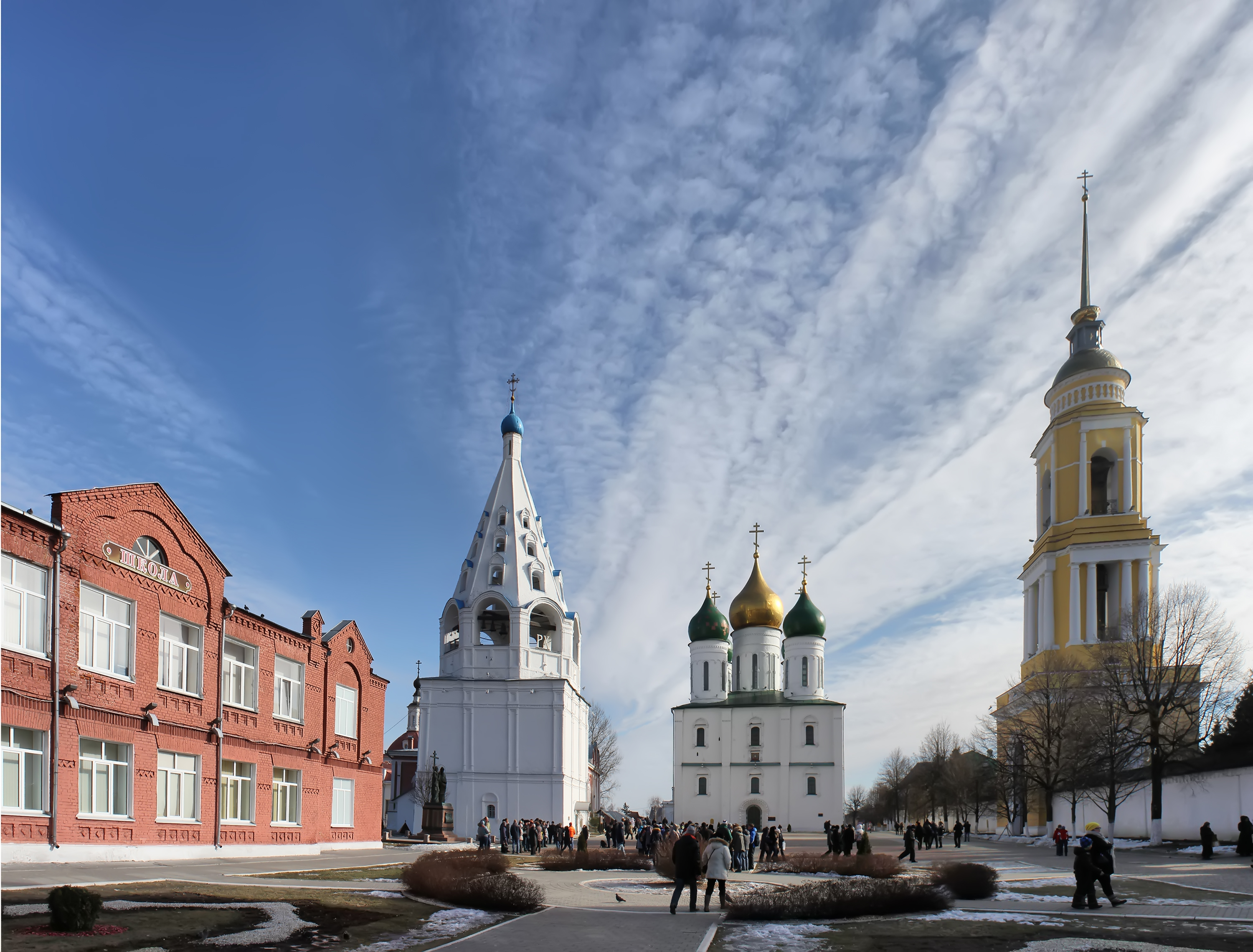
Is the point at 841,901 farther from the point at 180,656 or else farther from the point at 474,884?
the point at 180,656

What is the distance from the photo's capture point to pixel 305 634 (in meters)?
29.5

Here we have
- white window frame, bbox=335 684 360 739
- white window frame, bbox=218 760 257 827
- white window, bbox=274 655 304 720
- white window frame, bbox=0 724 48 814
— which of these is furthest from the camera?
white window frame, bbox=335 684 360 739

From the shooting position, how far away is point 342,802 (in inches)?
1260

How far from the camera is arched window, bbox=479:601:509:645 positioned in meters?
53.8

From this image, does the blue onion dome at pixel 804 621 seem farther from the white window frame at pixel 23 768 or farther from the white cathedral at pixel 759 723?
the white window frame at pixel 23 768

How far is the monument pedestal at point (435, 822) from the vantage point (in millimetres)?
41188

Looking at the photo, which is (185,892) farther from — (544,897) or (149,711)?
(149,711)

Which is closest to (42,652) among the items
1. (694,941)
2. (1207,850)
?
(694,941)

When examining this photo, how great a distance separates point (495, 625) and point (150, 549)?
33.0 metres

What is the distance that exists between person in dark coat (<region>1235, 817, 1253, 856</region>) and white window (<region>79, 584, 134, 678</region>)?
26491 millimetres

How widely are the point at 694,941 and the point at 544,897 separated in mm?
5383

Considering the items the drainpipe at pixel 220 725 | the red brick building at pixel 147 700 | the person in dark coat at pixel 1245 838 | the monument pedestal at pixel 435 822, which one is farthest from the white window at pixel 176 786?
the person in dark coat at pixel 1245 838

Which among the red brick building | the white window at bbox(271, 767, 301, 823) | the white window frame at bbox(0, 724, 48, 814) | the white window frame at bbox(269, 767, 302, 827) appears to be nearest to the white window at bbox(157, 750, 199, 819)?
the red brick building

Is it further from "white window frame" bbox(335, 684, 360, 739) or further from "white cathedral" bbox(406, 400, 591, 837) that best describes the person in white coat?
"white cathedral" bbox(406, 400, 591, 837)
